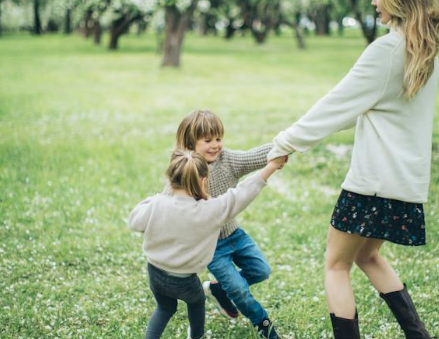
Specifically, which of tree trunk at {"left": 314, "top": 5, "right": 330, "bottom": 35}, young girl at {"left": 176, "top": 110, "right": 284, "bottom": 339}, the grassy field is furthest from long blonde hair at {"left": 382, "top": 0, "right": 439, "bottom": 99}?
tree trunk at {"left": 314, "top": 5, "right": 330, "bottom": 35}

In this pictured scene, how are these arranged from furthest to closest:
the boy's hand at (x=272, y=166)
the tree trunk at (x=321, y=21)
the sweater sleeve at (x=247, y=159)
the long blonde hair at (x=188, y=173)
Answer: the tree trunk at (x=321, y=21)
the sweater sleeve at (x=247, y=159)
the boy's hand at (x=272, y=166)
the long blonde hair at (x=188, y=173)

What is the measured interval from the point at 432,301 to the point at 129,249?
3092mm

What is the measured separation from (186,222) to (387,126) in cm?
130

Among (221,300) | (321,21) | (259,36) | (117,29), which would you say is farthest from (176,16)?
(321,21)

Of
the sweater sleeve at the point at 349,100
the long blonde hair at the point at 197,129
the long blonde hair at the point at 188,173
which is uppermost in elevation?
the sweater sleeve at the point at 349,100

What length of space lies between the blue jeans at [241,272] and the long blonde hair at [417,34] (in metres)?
1.60

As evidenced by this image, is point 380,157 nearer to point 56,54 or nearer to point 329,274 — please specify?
point 329,274

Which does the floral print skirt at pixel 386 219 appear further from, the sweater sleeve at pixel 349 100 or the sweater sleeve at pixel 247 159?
the sweater sleeve at pixel 247 159

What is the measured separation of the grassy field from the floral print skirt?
1.39 metres

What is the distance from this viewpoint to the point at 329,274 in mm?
3770

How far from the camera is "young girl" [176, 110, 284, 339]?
12.9ft

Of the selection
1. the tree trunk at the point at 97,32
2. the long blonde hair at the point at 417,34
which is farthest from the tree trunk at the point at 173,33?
the long blonde hair at the point at 417,34

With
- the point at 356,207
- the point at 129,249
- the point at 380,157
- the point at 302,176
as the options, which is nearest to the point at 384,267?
the point at 356,207

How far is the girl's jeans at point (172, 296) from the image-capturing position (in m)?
3.68
